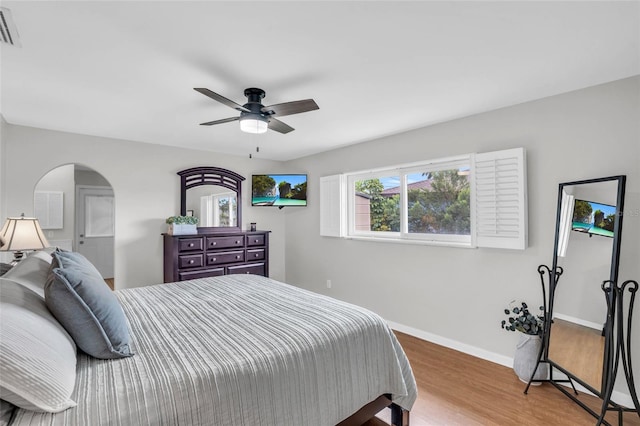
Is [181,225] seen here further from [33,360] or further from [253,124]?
[33,360]

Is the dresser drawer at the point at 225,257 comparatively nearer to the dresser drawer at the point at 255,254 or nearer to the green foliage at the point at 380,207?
the dresser drawer at the point at 255,254

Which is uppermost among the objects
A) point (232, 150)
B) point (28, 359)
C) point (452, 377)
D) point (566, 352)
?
point (232, 150)

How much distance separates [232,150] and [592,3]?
4.11 meters

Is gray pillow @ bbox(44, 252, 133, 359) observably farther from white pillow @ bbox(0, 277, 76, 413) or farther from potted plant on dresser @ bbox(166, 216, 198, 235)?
potted plant on dresser @ bbox(166, 216, 198, 235)

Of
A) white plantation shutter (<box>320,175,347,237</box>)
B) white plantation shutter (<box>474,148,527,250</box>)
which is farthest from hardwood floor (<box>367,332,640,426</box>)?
white plantation shutter (<box>320,175,347,237</box>)

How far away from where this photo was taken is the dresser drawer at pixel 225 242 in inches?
166

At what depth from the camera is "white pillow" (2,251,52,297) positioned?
1555 millimetres

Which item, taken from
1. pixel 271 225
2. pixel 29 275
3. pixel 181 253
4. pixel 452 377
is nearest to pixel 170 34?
pixel 29 275

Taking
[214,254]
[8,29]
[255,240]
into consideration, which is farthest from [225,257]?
[8,29]

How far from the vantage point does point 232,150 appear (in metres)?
4.60

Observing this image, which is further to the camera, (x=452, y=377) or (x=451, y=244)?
(x=451, y=244)

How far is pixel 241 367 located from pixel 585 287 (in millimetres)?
Result: 2555

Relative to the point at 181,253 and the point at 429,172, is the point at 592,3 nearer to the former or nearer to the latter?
the point at 429,172

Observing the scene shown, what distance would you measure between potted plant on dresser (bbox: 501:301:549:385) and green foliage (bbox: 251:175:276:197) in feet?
11.6
